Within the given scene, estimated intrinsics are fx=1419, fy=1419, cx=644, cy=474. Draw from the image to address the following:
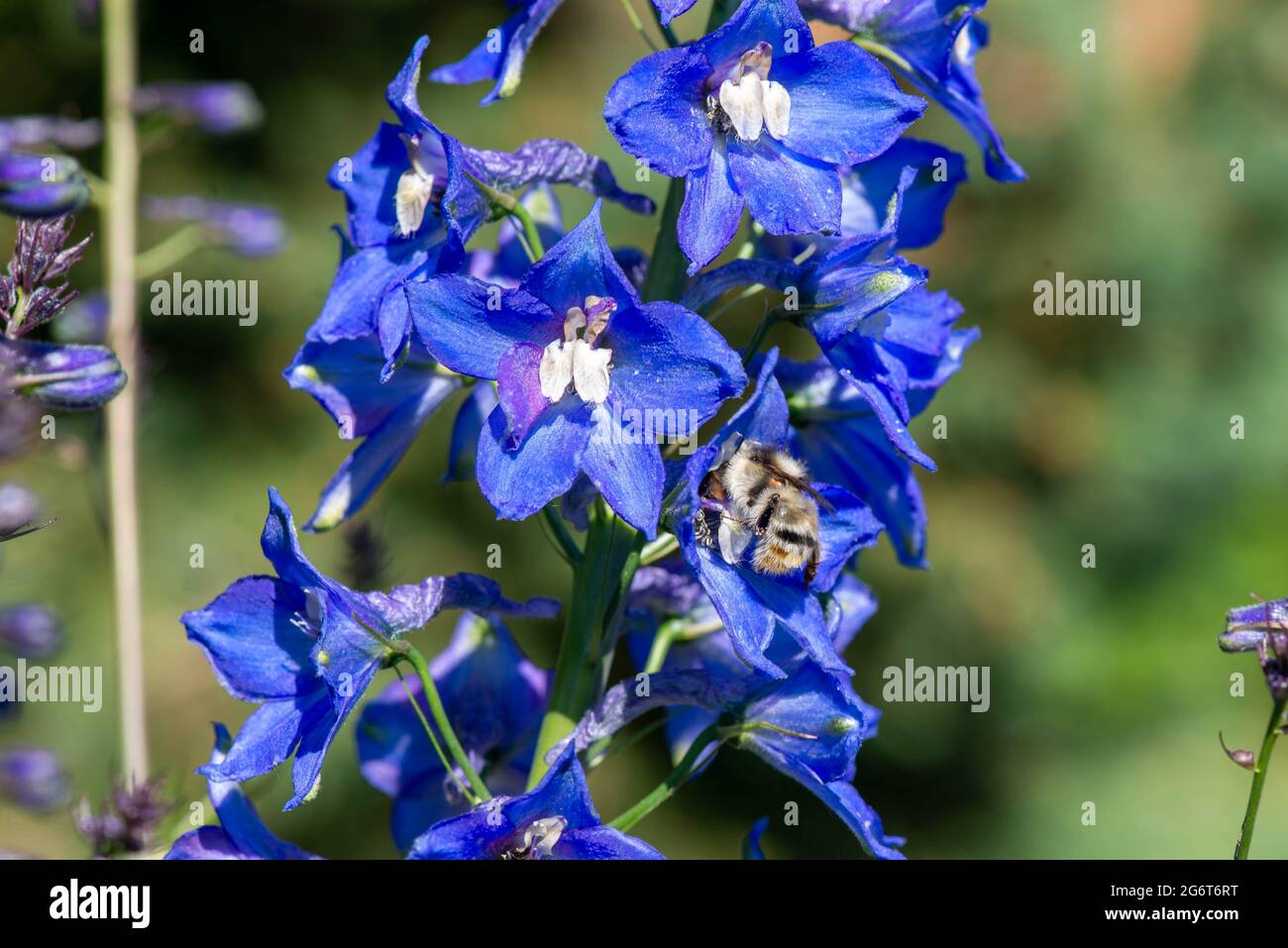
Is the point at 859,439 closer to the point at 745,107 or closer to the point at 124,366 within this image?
the point at 745,107

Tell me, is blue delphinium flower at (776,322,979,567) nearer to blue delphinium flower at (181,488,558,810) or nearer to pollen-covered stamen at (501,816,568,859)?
blue delphinium flower at (181,488,558,810)

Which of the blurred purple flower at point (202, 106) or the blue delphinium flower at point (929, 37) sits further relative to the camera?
the blurred purple flower at point (202, 106)

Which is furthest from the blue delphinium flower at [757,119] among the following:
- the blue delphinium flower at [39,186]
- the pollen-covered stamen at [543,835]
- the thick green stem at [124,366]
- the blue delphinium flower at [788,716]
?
the thick green stem at [124,366]

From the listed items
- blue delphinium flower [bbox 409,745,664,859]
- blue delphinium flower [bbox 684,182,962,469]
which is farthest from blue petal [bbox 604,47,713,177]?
blue delphinium flower [bbox 409,745,664,859]

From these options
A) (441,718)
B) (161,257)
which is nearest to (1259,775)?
(441,718)

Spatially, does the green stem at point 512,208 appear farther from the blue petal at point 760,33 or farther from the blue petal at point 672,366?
the blue petal at point 760,33

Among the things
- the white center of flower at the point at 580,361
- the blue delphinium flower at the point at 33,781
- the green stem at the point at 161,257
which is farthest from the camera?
the green stem at the point at 161,257
